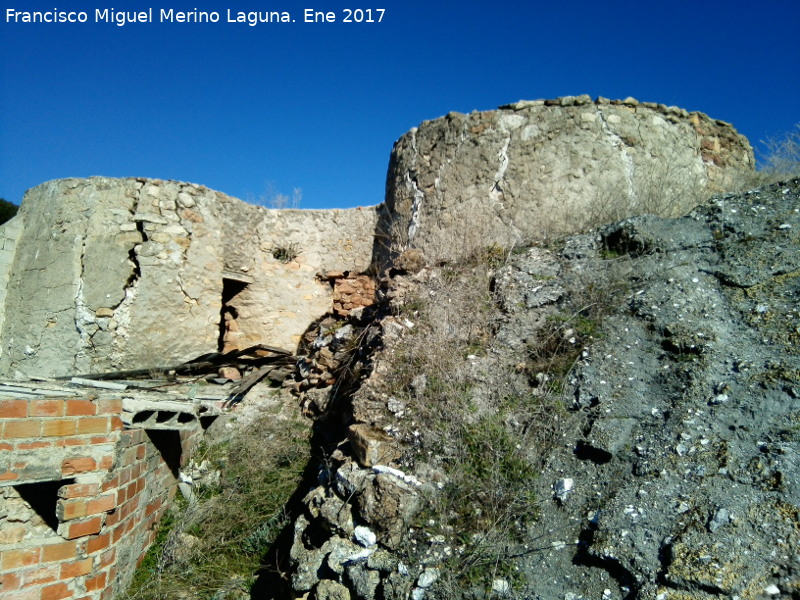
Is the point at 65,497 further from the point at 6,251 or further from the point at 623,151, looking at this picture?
the point at 623,151

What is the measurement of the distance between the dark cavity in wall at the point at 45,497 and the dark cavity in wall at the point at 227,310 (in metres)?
3.45

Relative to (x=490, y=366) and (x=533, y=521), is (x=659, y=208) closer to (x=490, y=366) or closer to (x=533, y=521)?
(x=490, y=366)

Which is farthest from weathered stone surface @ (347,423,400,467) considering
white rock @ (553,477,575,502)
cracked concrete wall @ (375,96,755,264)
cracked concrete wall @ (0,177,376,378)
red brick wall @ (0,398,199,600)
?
cracked concrete wall @ (0,177,376,378)

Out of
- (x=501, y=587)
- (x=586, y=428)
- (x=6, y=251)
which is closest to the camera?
(x=501, y=587)

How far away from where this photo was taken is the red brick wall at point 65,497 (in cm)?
324

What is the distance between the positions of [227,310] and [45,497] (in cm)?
377

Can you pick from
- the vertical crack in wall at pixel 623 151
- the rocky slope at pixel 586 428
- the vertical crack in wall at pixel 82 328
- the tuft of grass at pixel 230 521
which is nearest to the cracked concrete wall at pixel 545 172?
the vertical crack in wall at pixel 623 151

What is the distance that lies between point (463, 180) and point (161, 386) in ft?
12.3

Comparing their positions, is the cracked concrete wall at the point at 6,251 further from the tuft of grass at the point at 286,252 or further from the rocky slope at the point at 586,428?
the rocky slope at the point at 586,428

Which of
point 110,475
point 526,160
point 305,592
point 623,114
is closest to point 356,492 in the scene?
point 305,592

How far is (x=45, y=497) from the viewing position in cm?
345

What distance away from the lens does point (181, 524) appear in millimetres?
4281

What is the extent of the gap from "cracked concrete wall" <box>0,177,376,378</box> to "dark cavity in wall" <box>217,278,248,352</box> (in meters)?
0.23

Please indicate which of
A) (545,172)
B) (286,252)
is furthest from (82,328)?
(545,172)
